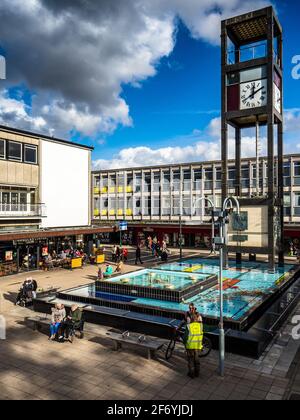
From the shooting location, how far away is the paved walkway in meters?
9.46

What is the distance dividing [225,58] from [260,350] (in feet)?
78.9

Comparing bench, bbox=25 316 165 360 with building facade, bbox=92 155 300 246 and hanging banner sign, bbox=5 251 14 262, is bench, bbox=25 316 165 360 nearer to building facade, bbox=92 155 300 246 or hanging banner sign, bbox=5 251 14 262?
hanging banner sign, bbox=5 251 14 262

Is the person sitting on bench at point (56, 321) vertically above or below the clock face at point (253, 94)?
below

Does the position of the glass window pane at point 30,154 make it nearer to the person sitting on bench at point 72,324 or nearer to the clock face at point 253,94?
the clock face at point 253,94

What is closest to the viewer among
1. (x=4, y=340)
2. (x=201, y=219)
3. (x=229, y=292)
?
(x=4, y=340)

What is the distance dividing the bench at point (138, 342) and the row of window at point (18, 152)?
20918 mm

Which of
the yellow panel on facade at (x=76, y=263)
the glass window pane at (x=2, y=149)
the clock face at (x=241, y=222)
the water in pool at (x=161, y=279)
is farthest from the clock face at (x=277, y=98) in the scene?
the glass window pane at (x=2, y=149)

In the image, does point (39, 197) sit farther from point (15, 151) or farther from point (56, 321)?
point (56, 321)

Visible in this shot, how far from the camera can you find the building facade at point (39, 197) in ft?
92.9

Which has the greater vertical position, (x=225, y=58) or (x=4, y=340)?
(x=225, y=58)

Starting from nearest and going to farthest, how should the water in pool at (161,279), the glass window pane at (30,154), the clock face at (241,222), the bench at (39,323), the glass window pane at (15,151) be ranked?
the bench at (39,323)
the water in pool at (161,279)
the clock face at (241,222)
the glass window pane at (15,151)
the glass window pane at (30,154)
